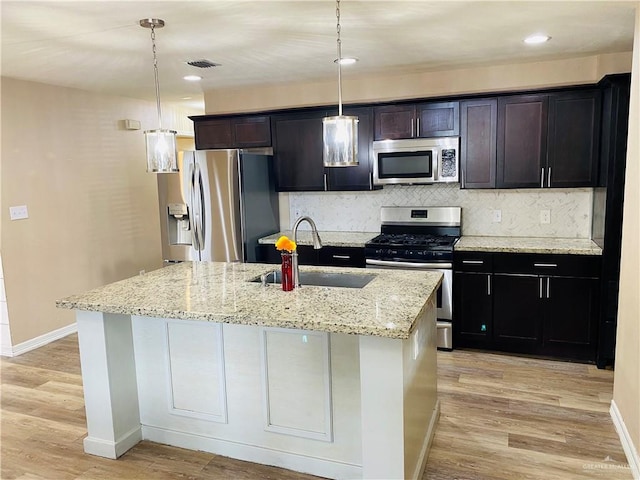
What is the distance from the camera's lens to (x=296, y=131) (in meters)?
4.68

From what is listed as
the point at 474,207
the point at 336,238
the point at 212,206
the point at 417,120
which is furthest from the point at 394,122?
the point at 212,206

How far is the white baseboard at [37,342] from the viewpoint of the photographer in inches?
169

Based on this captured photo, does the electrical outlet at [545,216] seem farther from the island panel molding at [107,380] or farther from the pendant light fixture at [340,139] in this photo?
the island panel molding at [107,380]

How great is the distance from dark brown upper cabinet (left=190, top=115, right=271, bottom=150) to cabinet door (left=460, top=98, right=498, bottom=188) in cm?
185

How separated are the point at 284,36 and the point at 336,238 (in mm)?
1979

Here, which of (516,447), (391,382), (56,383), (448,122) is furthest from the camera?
(448,122)

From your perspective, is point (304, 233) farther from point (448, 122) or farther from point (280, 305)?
point (280, 305)

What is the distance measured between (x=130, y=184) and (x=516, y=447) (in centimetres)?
459

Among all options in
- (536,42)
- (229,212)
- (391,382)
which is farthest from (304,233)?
(391,382)

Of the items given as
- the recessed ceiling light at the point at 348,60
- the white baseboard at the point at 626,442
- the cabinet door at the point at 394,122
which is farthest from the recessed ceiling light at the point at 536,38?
the white baseboard at the point at 626,442

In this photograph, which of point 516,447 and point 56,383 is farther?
point 56,383

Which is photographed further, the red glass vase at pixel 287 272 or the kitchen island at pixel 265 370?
the red glass vase at pixel 287 272

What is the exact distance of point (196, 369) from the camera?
269 centimetres

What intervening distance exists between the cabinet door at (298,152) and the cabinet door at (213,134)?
0.52 meters
